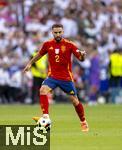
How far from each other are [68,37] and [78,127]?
14.0m

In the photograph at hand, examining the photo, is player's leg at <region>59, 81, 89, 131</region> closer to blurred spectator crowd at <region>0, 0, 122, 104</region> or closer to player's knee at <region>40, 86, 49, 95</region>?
player's knee at <region>40, 86, 49, 95</region>

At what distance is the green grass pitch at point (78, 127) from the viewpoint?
533 inches

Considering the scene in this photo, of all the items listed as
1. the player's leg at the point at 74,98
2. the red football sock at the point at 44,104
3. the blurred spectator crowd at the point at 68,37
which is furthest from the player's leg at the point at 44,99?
the blurred spectator crowd at the point at 68,37

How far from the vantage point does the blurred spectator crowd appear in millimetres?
29641

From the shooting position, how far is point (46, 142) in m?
13.8

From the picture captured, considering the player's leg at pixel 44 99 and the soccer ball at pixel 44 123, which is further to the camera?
the player's leg at pixel 44 99

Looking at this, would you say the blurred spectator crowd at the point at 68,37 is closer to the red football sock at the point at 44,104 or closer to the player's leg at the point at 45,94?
the player's leg at the point at 45,94

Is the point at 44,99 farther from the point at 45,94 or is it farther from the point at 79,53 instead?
the point at 79,53

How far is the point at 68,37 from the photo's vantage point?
31.3 meters

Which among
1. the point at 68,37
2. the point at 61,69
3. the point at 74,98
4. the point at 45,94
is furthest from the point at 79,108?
the point at 68,37

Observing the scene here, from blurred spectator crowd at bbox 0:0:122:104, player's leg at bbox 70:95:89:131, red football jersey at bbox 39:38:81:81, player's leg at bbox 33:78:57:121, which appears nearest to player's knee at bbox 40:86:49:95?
player's leg at bbox 33:78:57:121

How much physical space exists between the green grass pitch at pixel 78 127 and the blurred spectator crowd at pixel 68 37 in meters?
3.59

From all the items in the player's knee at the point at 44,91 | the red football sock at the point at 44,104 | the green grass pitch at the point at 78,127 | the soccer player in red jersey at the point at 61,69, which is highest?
the soccer player in red jersey at the point at 61,69

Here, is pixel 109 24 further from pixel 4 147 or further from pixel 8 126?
pixel 4 147
